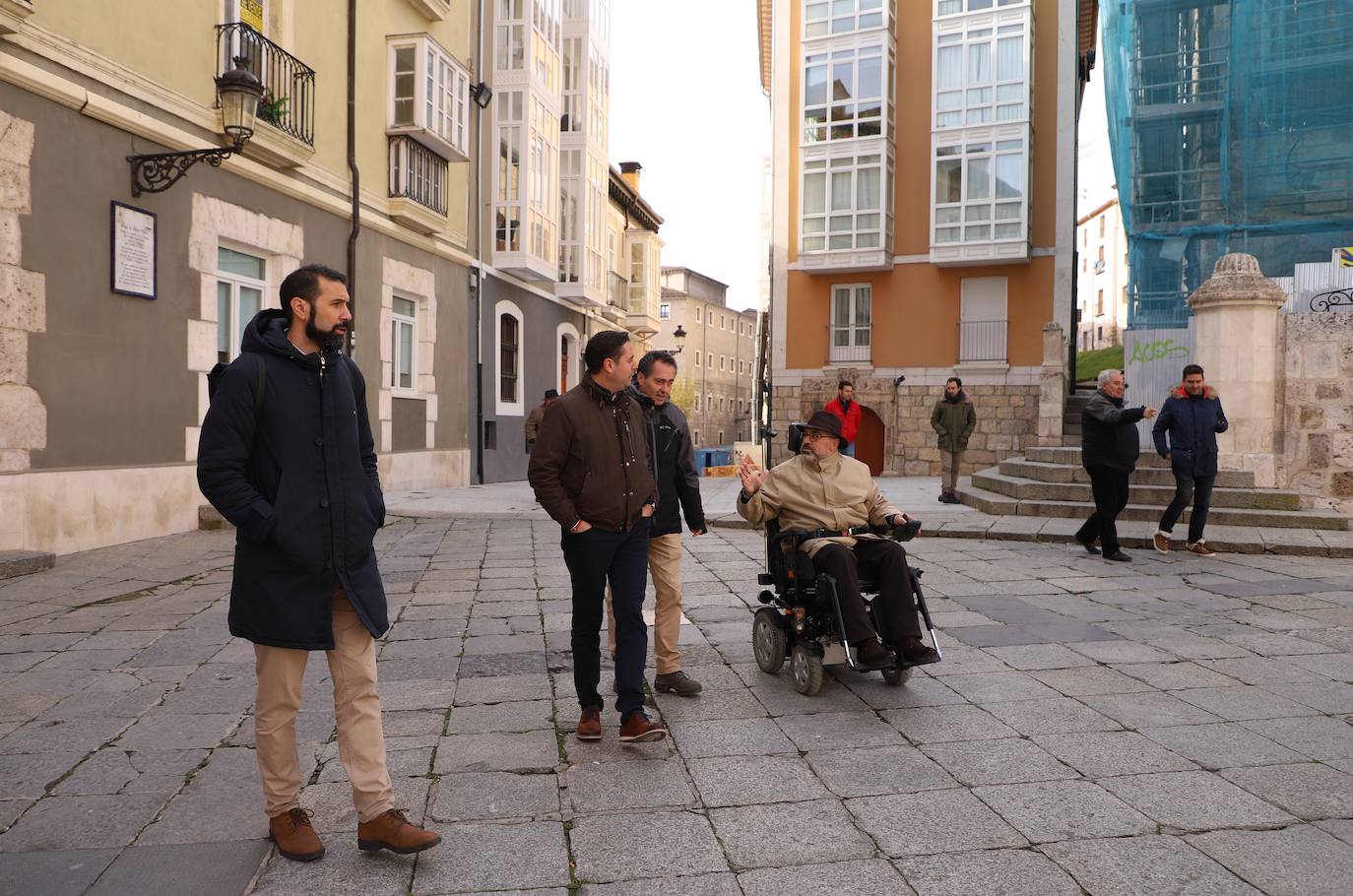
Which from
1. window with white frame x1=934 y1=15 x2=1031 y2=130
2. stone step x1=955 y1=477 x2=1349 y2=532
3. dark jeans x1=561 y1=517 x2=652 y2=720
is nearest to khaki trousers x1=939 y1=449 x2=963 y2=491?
stone step x1=955 y1=477 x2=1349 y2=532

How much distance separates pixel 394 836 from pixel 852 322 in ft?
80.6

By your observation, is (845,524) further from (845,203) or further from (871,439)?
(845,203)

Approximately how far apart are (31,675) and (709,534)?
726 cm

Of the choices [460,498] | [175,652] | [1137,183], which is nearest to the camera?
[175,652]

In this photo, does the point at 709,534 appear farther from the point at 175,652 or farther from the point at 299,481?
the point at 299,481

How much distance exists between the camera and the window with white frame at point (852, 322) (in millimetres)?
26391

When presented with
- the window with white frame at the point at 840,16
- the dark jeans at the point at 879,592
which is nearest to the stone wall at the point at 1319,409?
the dark jeans at the point at 879,592

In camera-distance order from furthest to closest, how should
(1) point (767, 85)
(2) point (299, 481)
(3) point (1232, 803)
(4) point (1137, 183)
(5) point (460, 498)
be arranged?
(1) point (767, 85) < (4) point (1137, 183) < (5) point (460, 498) < (3) point (1232, 803) < (2) point (299, 481)

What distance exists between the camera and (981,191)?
25.0m

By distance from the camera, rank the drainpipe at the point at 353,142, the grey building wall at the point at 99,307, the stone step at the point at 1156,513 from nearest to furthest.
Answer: the grey building wall at the point at 99,307
the stone step at the point at 1156,513
the drainpipe at the point at 353,142

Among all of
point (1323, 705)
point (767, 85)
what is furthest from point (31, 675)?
point (767, 85)

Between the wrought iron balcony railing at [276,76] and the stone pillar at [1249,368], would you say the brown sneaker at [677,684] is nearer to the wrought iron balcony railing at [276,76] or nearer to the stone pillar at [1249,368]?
the stone pillar at [1249,368]

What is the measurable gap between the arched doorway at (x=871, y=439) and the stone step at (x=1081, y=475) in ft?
35.8

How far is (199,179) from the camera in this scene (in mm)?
11125
